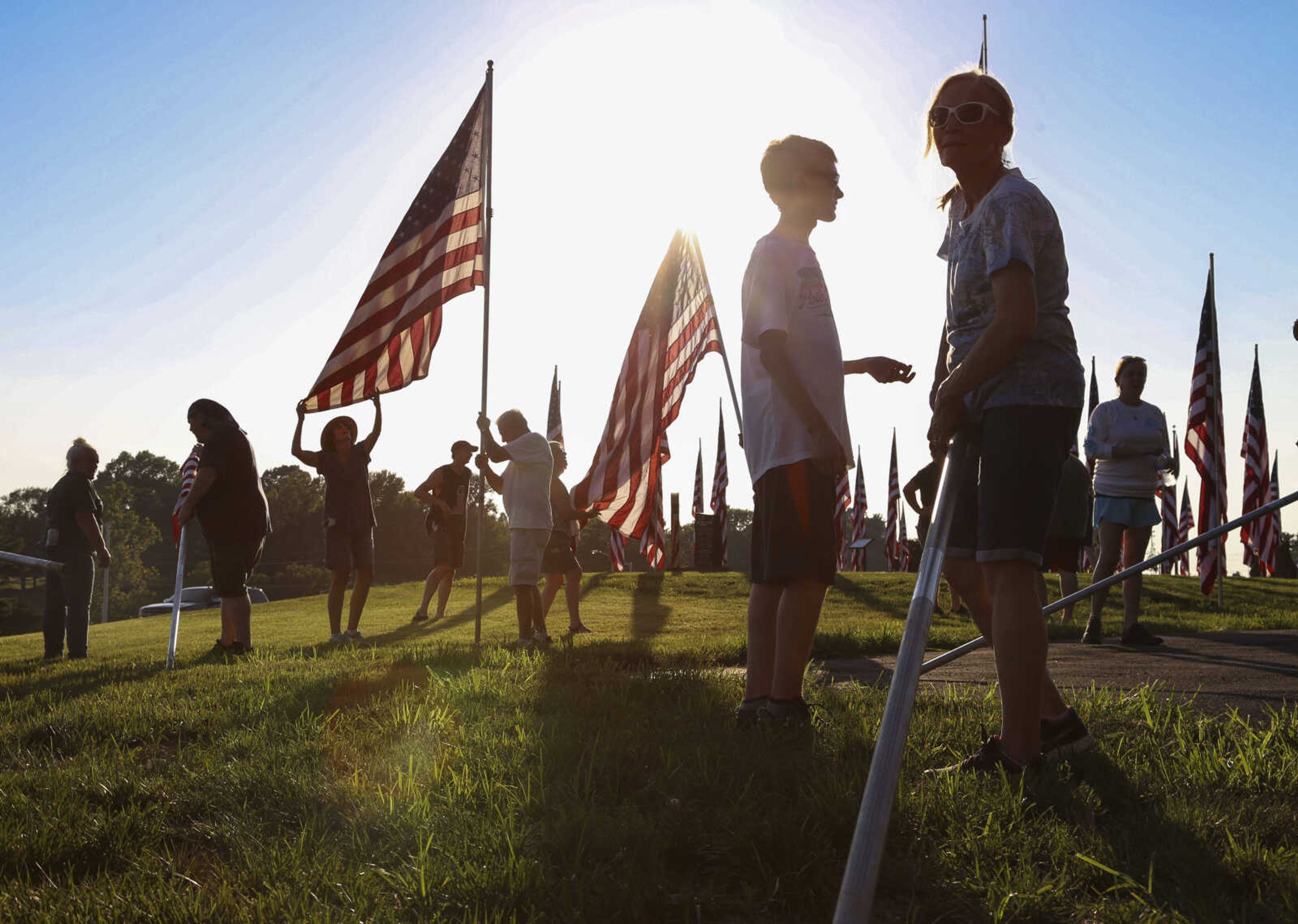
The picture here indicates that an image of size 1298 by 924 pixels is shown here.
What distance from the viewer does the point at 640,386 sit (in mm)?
8930

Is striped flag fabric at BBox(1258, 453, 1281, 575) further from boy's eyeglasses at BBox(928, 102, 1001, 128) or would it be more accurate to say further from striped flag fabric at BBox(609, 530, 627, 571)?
boy's eyeglasses at BBox(928, 102, 1001, 128)

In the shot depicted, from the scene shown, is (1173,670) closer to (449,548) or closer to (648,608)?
(449,548)

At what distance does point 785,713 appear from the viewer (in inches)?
146

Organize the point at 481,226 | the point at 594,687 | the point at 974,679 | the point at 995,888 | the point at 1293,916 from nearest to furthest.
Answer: the point at 1293,916
the point at 995,888
the point at 594,687
the point at 974,679
the point at 481,226

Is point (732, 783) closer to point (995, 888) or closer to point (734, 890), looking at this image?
point (734, 890)

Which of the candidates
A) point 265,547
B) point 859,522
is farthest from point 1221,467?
point 265,547

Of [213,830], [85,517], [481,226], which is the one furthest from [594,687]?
[85,517]

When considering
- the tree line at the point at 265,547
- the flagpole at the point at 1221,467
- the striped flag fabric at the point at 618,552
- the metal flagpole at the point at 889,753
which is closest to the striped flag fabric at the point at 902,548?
the tree line at the point at 265,547

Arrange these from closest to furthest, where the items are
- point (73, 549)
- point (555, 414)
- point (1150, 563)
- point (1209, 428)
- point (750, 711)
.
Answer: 1. point (750, 711)
2. point (1150, 563)
3. point (73, 549)
4. point (1209, 428)
5. point (555, 414)

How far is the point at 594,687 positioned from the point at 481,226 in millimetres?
4290

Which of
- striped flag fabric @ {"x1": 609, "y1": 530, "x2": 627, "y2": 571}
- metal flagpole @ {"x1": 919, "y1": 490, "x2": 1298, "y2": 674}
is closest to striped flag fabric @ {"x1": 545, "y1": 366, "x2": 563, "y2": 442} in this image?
striped flag fabric @ {"x1": 609, "y1": 530, "x2": 627, "y2": 571}

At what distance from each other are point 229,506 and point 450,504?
176 inches

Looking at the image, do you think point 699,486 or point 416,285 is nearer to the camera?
point 416,285

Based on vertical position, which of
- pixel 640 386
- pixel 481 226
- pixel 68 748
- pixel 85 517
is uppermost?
pixel 481 226
